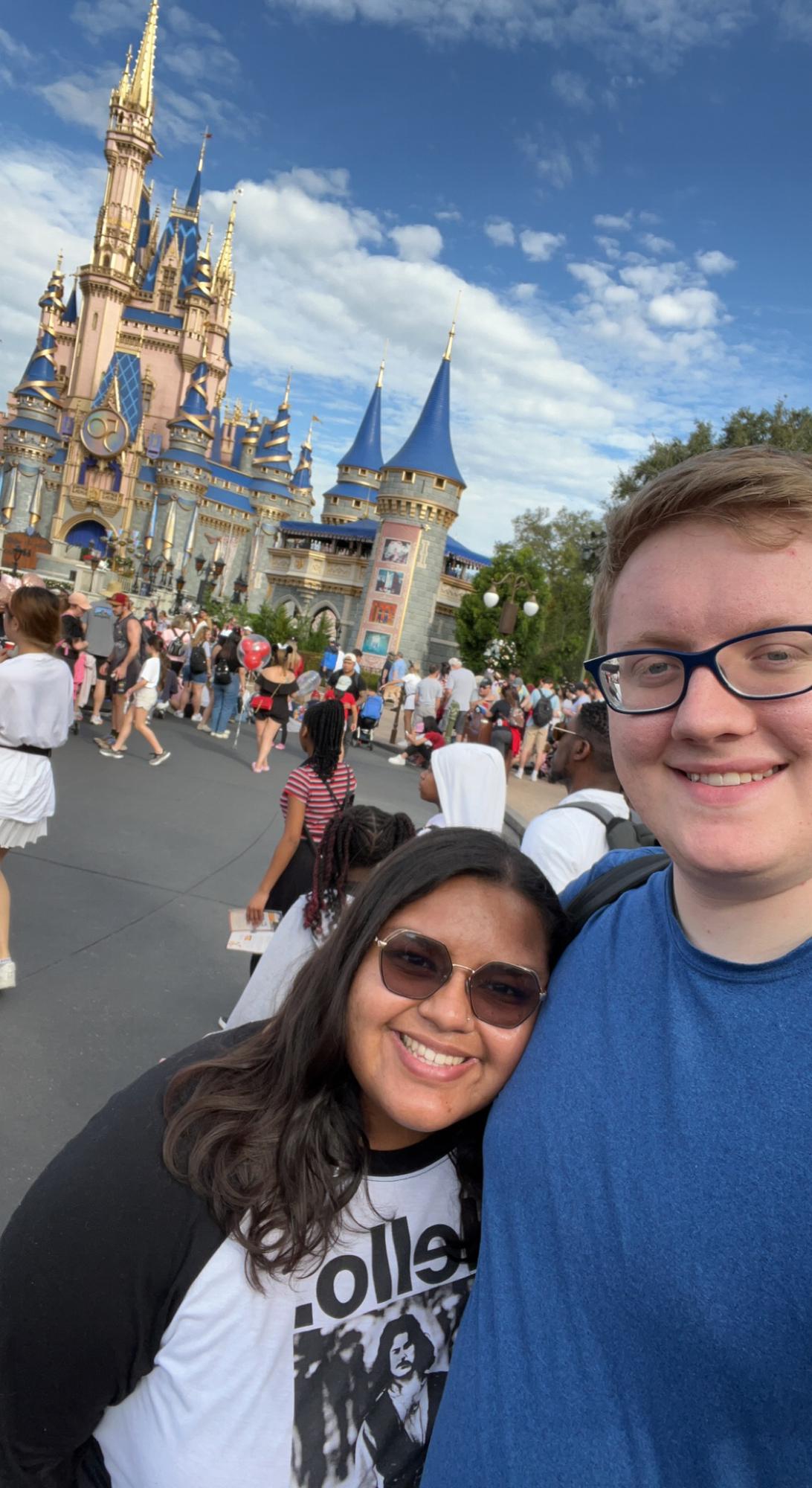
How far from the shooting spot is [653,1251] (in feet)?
2.89

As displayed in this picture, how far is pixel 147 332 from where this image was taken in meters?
60.2

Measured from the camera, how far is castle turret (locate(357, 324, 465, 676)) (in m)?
46.4

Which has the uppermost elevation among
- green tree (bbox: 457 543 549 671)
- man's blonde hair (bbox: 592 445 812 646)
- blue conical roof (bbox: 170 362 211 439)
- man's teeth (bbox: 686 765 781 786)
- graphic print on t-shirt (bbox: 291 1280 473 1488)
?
blue conical roof (bbox: 170 362 211 439)

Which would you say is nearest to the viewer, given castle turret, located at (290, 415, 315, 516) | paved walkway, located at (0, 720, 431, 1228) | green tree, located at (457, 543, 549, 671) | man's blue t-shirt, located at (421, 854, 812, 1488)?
man's blue t-shirt, located at (421, 854, 812, 1488)

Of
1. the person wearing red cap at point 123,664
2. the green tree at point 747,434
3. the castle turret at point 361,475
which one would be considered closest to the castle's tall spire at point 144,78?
the castle turret at point 361,475

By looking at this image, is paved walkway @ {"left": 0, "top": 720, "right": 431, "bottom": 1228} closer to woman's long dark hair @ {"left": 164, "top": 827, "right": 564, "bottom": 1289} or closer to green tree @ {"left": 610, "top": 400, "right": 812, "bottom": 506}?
woman's long dark hair @ {"left": 164, "top": 827, "right": 564, "bottom": 1289}

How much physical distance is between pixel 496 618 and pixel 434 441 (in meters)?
13.7

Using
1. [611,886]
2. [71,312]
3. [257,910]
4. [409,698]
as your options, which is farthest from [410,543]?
[611,886]

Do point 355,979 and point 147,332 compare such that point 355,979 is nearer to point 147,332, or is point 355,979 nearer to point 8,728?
point 8,728

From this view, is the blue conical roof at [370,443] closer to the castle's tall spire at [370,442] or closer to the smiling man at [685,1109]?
the castle's tall spire at [370,442]

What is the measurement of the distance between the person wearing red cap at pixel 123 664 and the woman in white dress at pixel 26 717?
6.52 meters

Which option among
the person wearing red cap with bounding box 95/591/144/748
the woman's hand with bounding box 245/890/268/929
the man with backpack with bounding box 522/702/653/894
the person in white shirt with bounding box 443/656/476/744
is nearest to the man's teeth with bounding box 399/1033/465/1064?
the man with backpack with bounding box 522/702/653/894

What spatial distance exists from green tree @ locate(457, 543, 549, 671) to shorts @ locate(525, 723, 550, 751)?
18931 millimetres

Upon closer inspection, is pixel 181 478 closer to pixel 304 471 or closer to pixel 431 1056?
pixel 304 471
